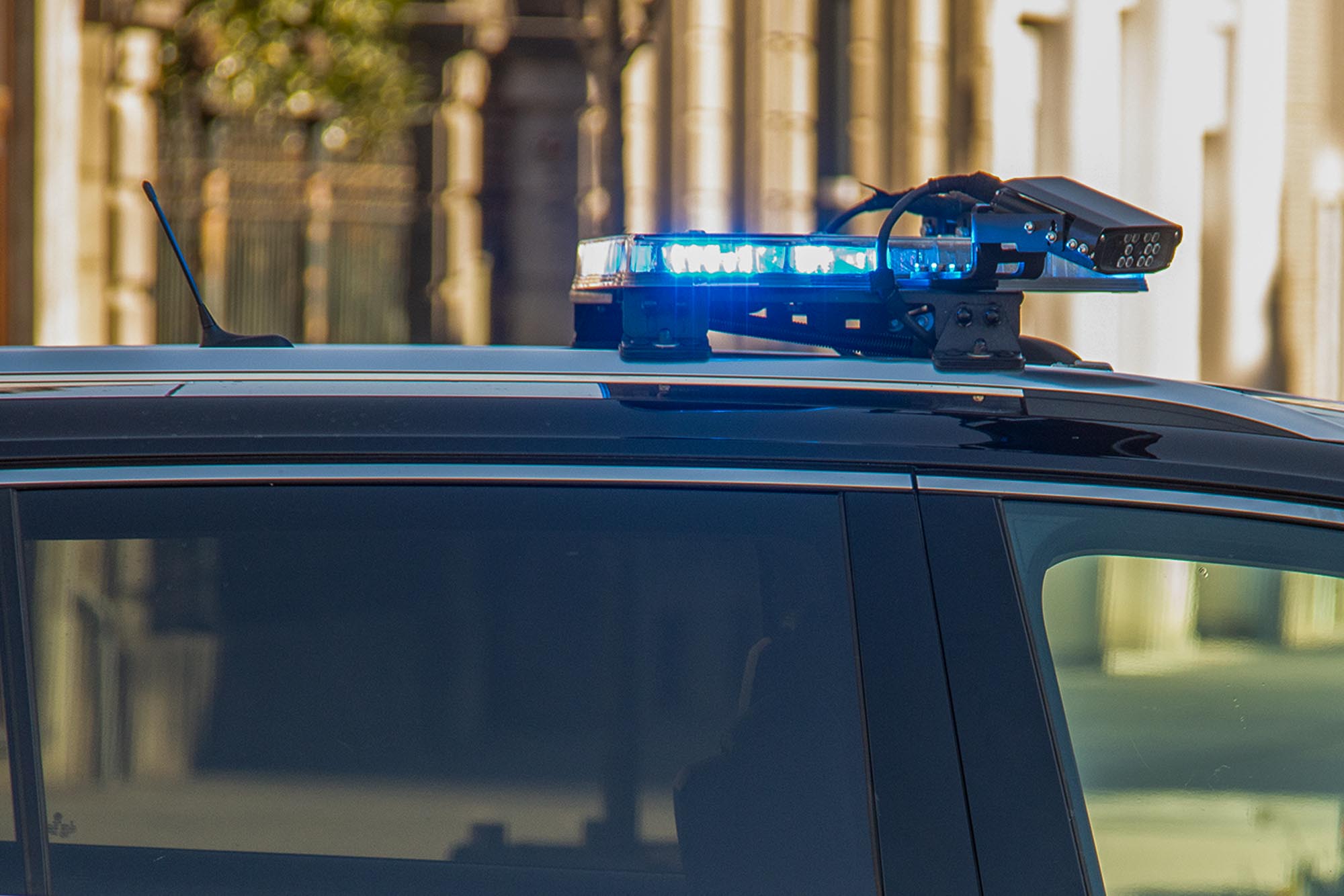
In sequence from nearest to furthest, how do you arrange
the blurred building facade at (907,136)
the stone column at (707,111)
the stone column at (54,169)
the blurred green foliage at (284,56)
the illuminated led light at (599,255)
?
the illuminated led light at (599,255), the blurred building facade at (907,136), the stone column at (54,169), the stone column at (707,111), the blurred green foliage at (284,56)

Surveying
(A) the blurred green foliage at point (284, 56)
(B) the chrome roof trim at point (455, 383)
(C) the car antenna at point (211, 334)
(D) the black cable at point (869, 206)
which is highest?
(A) the blurred green foliage at point (284, 56)

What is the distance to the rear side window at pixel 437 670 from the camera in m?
1.57

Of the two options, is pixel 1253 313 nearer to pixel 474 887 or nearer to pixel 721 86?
pixel 721 86

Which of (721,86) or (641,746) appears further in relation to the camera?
(721,86)

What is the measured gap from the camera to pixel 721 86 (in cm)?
1248

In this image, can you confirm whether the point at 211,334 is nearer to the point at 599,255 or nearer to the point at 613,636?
the point at 599,255

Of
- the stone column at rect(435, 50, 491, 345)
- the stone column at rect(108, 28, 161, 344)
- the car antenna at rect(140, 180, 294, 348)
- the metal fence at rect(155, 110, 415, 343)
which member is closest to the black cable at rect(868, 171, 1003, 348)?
the car antenna at rect(140, 180, 294, 348)

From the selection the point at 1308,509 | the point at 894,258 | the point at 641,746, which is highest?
the point at 894,258

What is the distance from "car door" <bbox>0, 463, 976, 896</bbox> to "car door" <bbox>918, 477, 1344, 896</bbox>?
9 centimetres

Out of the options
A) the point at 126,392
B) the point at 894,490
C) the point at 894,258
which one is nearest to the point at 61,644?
the point at 126,392

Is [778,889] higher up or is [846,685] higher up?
[846,685]

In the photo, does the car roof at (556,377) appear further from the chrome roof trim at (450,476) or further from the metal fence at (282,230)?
the metal fence at (282,230)

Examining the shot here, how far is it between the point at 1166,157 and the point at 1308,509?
899 centimetres

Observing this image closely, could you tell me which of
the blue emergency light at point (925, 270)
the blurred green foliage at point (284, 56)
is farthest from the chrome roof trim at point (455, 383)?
the blurred green foliage at point (284, 56)
